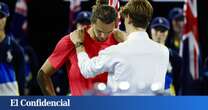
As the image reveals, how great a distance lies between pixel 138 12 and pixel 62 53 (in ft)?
2.88

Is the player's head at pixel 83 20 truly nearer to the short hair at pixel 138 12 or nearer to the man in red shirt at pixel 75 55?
the man in red shirt at pixel 75 55

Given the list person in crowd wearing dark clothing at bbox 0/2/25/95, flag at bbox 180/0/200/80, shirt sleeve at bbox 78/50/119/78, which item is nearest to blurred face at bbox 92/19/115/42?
shirt sleeve at bbox 78/50/119/78

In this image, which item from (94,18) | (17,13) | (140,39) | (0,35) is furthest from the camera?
(17,13)

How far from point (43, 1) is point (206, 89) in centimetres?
231

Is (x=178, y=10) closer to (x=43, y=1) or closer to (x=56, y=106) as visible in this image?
(x=43, y=1)

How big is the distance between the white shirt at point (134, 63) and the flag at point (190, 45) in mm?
3628

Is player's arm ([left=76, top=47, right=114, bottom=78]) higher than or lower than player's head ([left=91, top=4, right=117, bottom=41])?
lower

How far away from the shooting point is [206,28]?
33.4 ft

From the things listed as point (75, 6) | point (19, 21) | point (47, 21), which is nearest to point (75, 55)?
point (75, 6)

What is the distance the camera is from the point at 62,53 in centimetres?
571

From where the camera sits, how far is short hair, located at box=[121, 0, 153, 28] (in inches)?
198

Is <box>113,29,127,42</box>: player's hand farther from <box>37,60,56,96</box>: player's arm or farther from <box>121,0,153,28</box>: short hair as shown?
<box>121,0,153,28</box>: short hair

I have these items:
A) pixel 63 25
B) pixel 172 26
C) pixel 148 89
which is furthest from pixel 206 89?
pixel 148 89

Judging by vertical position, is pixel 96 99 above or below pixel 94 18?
below
